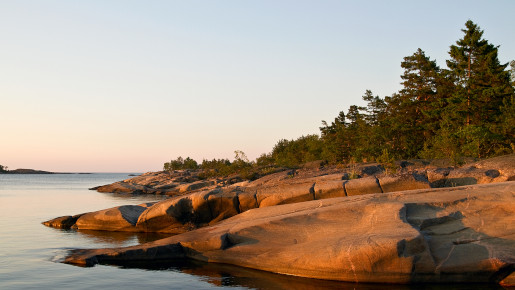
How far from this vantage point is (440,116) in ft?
159

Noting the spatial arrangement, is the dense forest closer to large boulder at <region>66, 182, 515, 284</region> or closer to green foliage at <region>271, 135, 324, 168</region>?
green foliage at <region>271, 135, 324, 168</region>

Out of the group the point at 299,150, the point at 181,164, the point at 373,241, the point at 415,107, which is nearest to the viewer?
the point at 373,241

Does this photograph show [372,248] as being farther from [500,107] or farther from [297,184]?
[500,107]

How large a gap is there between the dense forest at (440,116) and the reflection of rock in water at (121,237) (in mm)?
15067

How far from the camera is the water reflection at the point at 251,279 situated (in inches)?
473

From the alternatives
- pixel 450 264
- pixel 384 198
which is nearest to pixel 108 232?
pixel 384 198

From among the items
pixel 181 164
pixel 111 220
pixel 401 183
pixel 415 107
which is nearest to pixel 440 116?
pixel 415 107

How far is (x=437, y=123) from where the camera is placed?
4906 centimetres

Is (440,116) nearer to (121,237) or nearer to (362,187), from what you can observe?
(362,187)

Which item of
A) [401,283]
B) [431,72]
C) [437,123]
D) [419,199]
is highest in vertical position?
[431,72]

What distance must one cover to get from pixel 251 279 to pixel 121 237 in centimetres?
995

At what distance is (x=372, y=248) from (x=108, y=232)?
15018 mm

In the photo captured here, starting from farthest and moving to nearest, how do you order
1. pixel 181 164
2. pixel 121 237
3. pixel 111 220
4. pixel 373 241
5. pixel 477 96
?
pixel 181 164, pixel 477 96, pixel 111 220, pixel 121 237, pixel 373 241

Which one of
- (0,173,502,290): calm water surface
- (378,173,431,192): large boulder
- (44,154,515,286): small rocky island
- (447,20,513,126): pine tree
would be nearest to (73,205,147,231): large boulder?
(0,173,502,290): calm water surface
